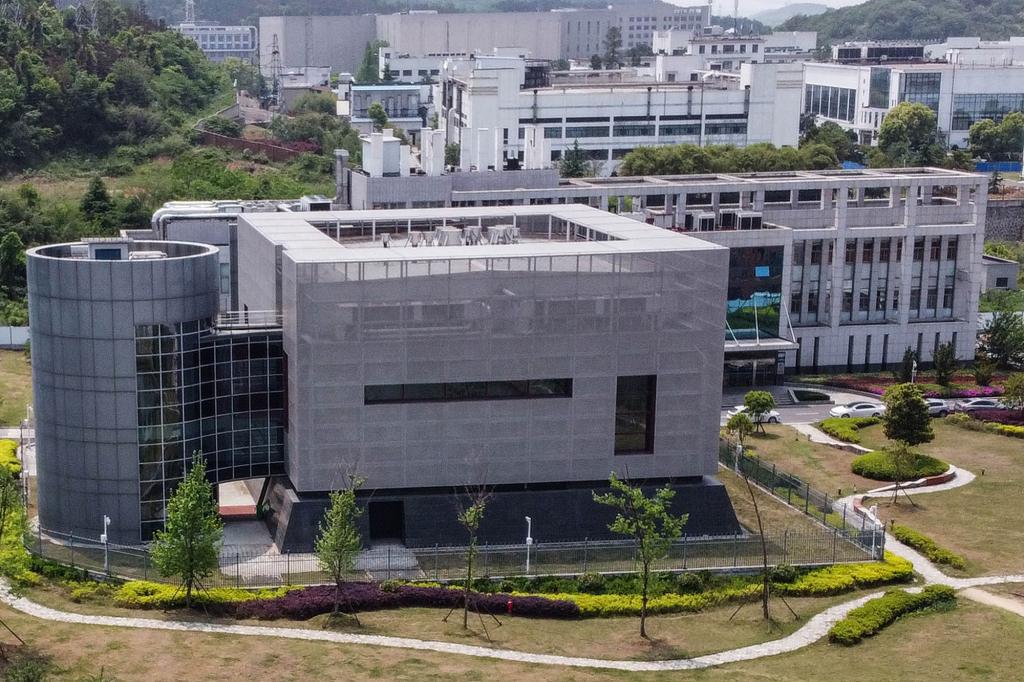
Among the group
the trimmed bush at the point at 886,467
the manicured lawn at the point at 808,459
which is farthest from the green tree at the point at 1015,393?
the manicured lawn at the point at 808,459

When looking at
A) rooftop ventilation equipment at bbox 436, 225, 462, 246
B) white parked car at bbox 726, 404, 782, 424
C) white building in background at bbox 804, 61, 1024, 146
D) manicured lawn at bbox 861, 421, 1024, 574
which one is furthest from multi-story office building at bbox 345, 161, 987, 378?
white building in background at bbox 804, 61, 1024, 146

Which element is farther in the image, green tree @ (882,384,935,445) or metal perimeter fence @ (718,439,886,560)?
green tree @ (882,384,935,445)

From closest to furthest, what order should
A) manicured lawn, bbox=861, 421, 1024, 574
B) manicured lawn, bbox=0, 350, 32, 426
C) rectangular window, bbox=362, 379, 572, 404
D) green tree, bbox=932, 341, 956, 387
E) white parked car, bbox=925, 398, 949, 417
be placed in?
Answer: 1. rectangular window, bbox=362, 379, 572, 404
2. manicured lawn, bbox=861, 421, 1024, 574
3. manicured lawn, bbox=0, 350, 32, 426
4. white parked car, bbox=925, 398, 949, 417
5. green tree, bbox=932, 341, 956, 387

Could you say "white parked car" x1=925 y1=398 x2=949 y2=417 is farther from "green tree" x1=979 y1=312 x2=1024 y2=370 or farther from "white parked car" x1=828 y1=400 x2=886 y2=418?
"green tree" x1=979 y1=312 x2=1024 y2=370

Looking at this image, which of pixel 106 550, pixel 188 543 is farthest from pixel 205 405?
pixel 188 543

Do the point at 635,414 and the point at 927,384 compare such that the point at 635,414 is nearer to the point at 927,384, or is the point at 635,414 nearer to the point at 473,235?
the point at 473,235

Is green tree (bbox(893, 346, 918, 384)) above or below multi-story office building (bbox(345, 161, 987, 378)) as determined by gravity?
below

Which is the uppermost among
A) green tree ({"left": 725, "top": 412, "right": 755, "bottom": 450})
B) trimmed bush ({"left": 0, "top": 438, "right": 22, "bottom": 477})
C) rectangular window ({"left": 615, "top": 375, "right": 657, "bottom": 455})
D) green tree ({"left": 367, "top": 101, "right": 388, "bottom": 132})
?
green tree ({"left": 367, "top": 101, "right": 388, "bottom": 132})

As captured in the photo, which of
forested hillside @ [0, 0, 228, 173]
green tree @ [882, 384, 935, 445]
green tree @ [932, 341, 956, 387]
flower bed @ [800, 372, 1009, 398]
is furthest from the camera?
forested hillside @ [0, 0, 228, 173]
